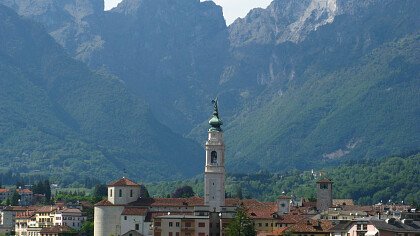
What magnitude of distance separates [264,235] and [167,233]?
37.5 feet

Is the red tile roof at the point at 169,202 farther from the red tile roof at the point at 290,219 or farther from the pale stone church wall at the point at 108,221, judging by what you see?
the red tile roof at the point at 290,219

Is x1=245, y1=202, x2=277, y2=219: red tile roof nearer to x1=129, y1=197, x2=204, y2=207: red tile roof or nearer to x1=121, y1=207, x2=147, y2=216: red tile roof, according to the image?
x1=129, y1=197, x2=204, y2=207: red tile roof

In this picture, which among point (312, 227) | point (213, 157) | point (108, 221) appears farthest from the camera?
point (108, 221)

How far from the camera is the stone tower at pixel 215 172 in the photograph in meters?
182

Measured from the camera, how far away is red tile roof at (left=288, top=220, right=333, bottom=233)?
167 metres

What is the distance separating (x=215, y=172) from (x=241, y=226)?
21567 millimetres

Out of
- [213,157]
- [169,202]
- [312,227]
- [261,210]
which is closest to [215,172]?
[213,157]

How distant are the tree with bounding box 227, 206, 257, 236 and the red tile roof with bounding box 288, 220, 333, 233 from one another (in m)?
5.07

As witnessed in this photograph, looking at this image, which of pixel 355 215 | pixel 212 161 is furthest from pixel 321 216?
pixel 212 161

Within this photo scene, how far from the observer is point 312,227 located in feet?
554

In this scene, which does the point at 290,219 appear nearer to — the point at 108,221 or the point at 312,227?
the point at 312,227

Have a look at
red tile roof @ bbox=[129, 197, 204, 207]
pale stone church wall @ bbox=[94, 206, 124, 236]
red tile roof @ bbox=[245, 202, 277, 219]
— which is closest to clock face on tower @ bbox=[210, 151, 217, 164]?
red tile roof @ bbox=[129, 197, 204, 207]

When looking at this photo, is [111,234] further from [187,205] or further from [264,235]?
[264,235]

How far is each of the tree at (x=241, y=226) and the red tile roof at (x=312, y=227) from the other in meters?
5.07
